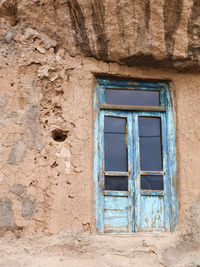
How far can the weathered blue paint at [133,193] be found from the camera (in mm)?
4273

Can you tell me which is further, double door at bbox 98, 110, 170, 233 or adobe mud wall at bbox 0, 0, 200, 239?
double door at bbox 98, 110, 170, 233

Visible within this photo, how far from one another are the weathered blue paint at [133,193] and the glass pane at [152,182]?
0.05 metres

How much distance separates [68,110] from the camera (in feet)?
14.2

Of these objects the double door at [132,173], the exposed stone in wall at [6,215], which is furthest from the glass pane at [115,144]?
the exposed stone in wall at [6,215]

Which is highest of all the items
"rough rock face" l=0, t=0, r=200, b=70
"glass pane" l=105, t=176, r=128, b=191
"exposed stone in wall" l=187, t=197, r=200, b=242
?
"rough rock face" l=0, t=0, r=200, b=70

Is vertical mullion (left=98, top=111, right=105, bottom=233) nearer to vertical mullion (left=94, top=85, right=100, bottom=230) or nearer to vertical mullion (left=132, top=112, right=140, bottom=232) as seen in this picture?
vertical mullion (left=94, top=85, right=100, bottom=230)

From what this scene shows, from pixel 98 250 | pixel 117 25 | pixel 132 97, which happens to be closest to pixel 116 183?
pixel 98 250

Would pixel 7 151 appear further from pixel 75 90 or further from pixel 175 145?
pixel 175 145

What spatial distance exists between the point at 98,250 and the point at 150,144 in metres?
1.33

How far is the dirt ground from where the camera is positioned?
3.81 metres

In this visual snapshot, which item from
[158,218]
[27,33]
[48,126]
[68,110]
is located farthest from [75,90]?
[158,218]

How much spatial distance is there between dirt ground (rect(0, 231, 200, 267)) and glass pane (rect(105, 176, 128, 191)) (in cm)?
52

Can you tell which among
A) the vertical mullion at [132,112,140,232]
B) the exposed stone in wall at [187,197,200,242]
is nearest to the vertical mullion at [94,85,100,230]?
the vertical mullion at [132,112,140,232]

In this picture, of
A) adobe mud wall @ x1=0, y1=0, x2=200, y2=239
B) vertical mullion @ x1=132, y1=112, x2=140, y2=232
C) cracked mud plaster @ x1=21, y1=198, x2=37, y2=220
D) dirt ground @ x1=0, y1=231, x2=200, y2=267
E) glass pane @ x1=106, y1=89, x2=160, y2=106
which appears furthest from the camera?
glass pane @ x1=106, y1=89, x2=160, y2=106
